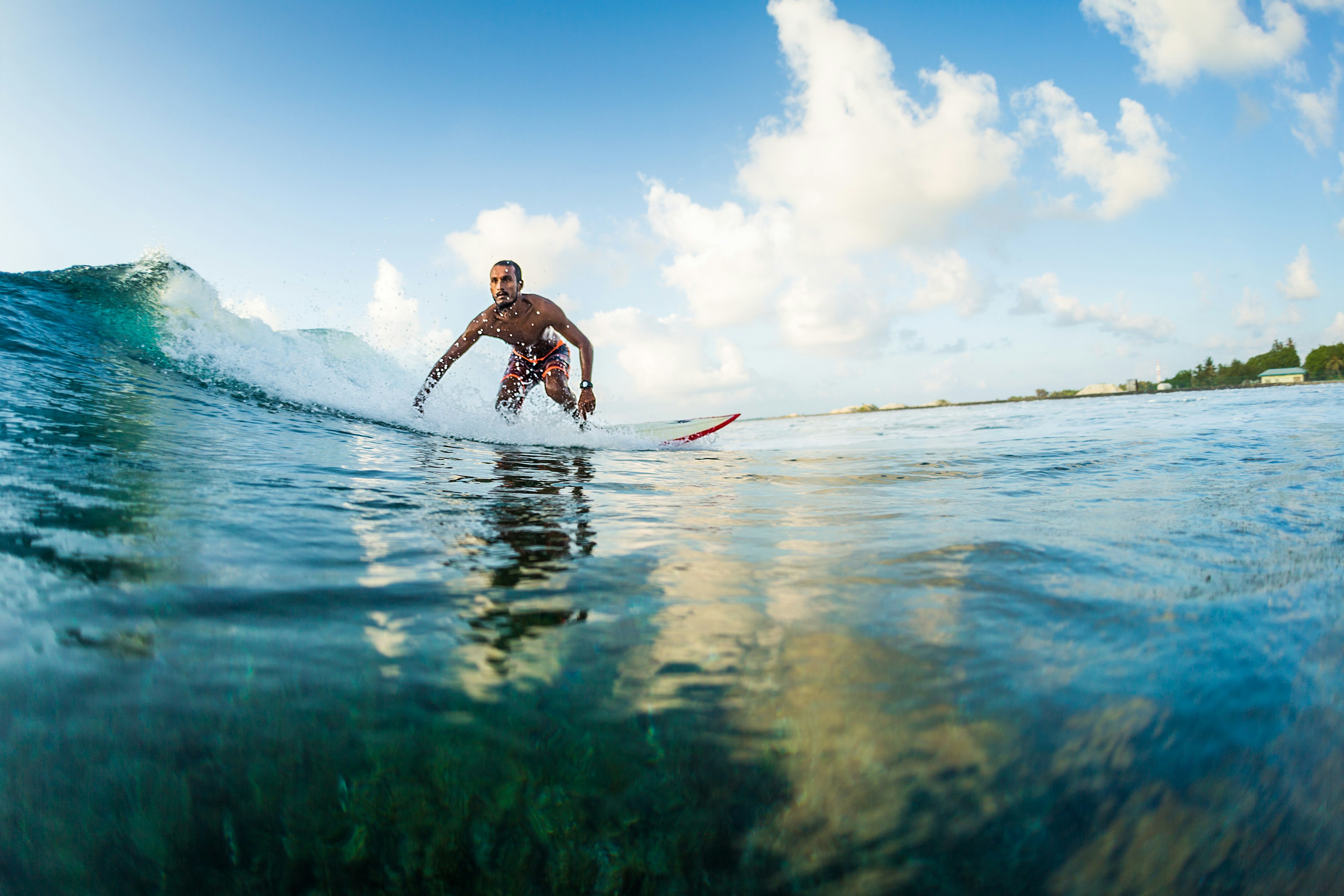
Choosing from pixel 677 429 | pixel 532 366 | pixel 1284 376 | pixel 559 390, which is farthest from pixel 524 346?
pixel 1284 376

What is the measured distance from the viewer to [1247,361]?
7631cm

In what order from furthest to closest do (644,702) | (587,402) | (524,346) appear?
(524,346)
(587,402)
(644,702)

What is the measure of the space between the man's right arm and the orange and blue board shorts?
622mm

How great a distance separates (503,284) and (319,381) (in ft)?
9.41

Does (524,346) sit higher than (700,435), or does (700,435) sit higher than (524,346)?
(524,346)

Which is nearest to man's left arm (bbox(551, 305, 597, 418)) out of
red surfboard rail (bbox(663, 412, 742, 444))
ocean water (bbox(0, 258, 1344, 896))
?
red surfboard rail (bbox(663, 412, 742, 444))

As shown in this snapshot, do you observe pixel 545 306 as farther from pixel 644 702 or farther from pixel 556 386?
pixel 644 702

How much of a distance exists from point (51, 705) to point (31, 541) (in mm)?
1013

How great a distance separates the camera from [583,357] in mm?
7566

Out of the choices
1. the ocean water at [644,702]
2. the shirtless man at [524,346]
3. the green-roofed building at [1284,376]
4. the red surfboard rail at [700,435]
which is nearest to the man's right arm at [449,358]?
the shirtless man at [524,346]

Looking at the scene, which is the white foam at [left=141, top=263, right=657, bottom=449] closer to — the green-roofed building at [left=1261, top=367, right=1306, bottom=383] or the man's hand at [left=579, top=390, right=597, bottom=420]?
the man's hand at [left=579, top=390, right=597, bottom=420]

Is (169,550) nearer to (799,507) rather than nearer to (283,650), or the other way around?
(283,650)

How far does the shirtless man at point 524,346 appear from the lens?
24.4 ft

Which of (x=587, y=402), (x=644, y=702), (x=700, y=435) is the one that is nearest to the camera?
(x=644, y=702)
